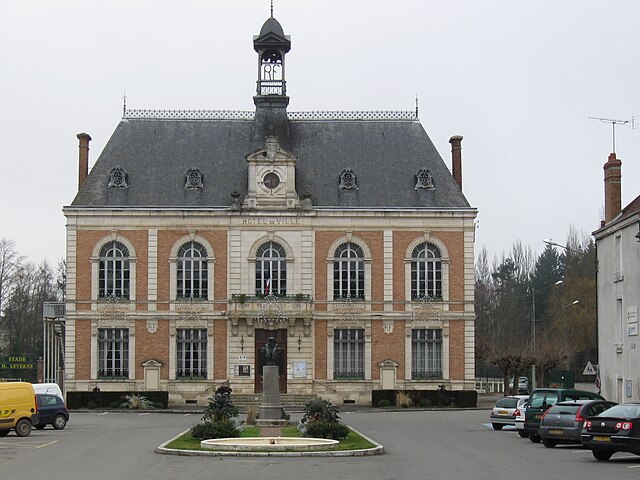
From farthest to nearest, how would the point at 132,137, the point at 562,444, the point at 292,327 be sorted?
the point at 132,137 → the point at 292,327 → the point at 562,444

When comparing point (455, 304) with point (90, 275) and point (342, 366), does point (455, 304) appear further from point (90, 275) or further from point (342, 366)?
point (90, 275)

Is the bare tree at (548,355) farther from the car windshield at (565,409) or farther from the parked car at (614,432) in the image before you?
the parked car at (614,432)

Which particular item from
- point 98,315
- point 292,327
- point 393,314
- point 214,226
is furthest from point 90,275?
point 393,314

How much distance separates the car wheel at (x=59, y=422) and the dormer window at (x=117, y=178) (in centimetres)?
2108

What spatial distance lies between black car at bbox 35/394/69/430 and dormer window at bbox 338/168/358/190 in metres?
23.1

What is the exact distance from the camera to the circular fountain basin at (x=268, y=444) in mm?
26781

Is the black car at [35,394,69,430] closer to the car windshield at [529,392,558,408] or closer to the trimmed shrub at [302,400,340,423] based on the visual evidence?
the trimmed shrub at [302,400,340,423]

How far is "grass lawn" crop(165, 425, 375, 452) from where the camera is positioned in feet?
90.3

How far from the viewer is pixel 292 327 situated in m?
57.0

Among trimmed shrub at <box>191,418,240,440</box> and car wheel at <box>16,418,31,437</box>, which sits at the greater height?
trimmed shrub at <box>191,418,240,440</box>

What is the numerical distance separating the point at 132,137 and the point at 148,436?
29321mm

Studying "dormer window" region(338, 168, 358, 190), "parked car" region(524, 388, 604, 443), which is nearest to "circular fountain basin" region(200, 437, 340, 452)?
"parked car" region(524, 388, 604, 443)

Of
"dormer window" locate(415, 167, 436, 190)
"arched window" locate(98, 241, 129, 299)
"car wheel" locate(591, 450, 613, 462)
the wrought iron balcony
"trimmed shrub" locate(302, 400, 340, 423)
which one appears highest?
"dormer window" locate(415, 167, 436, 190)

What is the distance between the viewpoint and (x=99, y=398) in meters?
54.3
